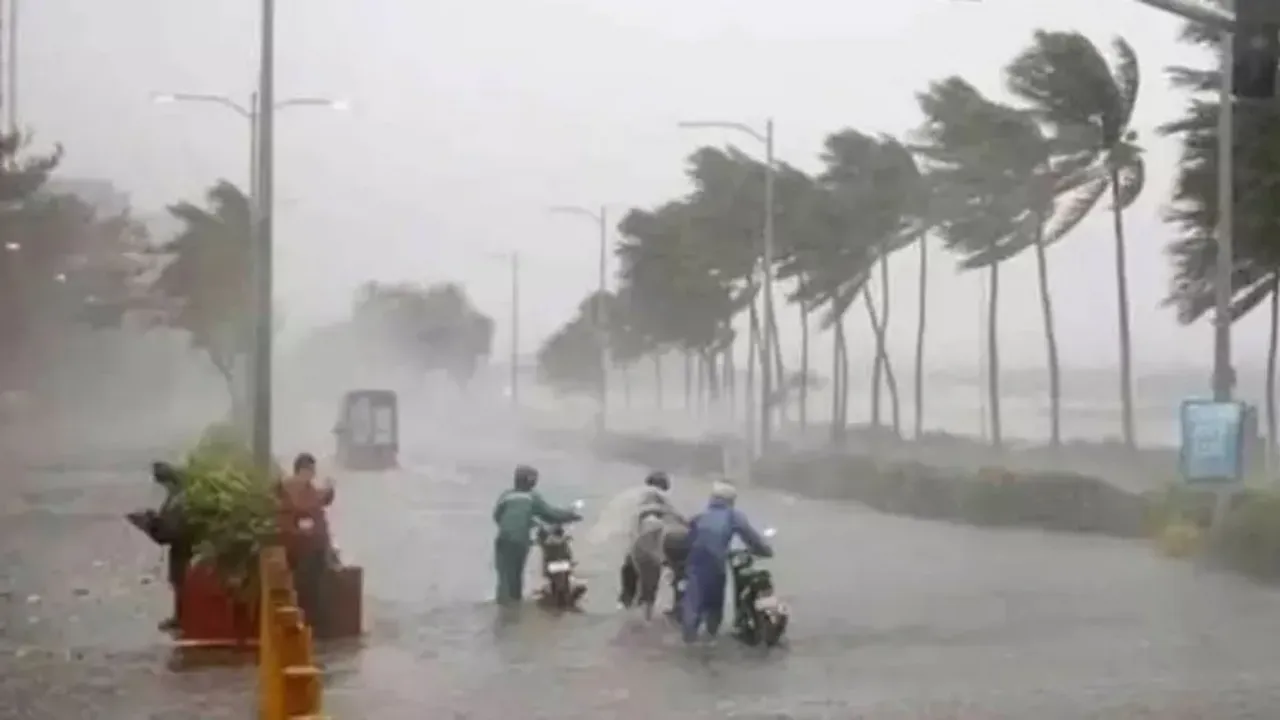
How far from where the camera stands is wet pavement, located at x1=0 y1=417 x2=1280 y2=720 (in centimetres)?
1359

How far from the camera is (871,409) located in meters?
34.9

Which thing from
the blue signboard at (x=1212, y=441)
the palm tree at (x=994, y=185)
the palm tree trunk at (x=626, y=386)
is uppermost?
the palm tree at (x=994, y=185)

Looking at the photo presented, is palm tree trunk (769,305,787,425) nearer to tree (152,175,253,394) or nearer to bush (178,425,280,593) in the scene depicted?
tree (152,175,253,394)

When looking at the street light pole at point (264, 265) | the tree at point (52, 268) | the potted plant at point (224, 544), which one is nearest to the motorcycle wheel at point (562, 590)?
the street light pole at point (264, 265)

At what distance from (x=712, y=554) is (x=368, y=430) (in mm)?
12103

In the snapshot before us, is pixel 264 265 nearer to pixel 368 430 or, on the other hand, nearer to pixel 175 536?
pixel 175 536

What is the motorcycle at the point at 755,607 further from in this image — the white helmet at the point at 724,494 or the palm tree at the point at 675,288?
the palm tree at the point at 675,288

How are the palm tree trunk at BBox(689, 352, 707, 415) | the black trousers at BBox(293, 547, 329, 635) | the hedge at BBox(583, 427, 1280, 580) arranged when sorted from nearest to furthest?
the black trousers at BBox(293, 547, 329, 635)
the hedge at BBox(583, 427, 1280, 580)
the palm tree trunk at BBox(689, 352, 707, 415)

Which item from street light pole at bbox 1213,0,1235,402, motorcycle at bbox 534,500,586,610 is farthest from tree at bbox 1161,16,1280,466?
motorcycle at bbox 534,500,586,610

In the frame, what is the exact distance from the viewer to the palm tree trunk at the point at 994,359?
3338 centimetres

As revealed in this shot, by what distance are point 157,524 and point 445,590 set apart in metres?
4.77

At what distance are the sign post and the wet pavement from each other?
115 cm

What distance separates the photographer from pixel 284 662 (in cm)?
1115

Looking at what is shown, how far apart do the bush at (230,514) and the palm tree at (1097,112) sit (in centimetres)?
1824
